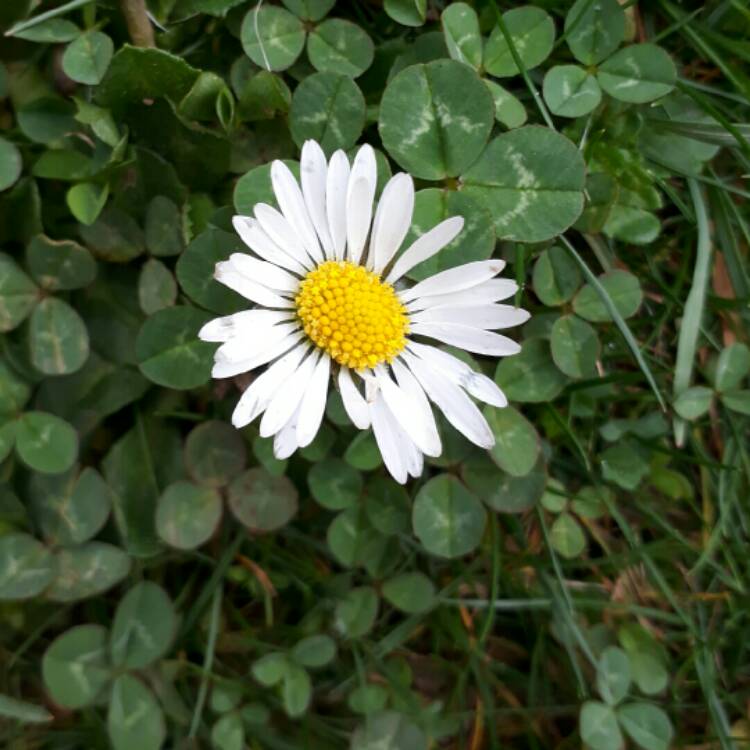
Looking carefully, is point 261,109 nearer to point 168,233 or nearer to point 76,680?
point 168,233

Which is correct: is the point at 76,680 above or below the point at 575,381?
below

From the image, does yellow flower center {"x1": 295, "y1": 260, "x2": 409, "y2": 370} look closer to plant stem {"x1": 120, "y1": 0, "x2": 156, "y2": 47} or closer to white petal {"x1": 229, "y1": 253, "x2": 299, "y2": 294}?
white petal {"x1": 229, "y1": 253, "x2": 299, "y2": 294}

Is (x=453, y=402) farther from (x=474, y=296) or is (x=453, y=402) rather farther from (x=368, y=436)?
(x=368, y=436)

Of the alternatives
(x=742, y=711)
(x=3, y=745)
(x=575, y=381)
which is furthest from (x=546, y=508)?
(x=3, y=745)

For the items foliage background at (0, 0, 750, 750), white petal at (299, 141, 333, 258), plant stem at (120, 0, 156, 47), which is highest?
plant stem at (120, 0, 156, 47)

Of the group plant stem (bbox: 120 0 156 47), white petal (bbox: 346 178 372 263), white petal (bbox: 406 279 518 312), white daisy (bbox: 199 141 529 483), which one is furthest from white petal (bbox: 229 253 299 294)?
plant stem (bbox: 120 0 156 47)

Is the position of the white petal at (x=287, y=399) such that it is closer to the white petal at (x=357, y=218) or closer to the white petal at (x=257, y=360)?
the white petal at (x=257, y=360)
